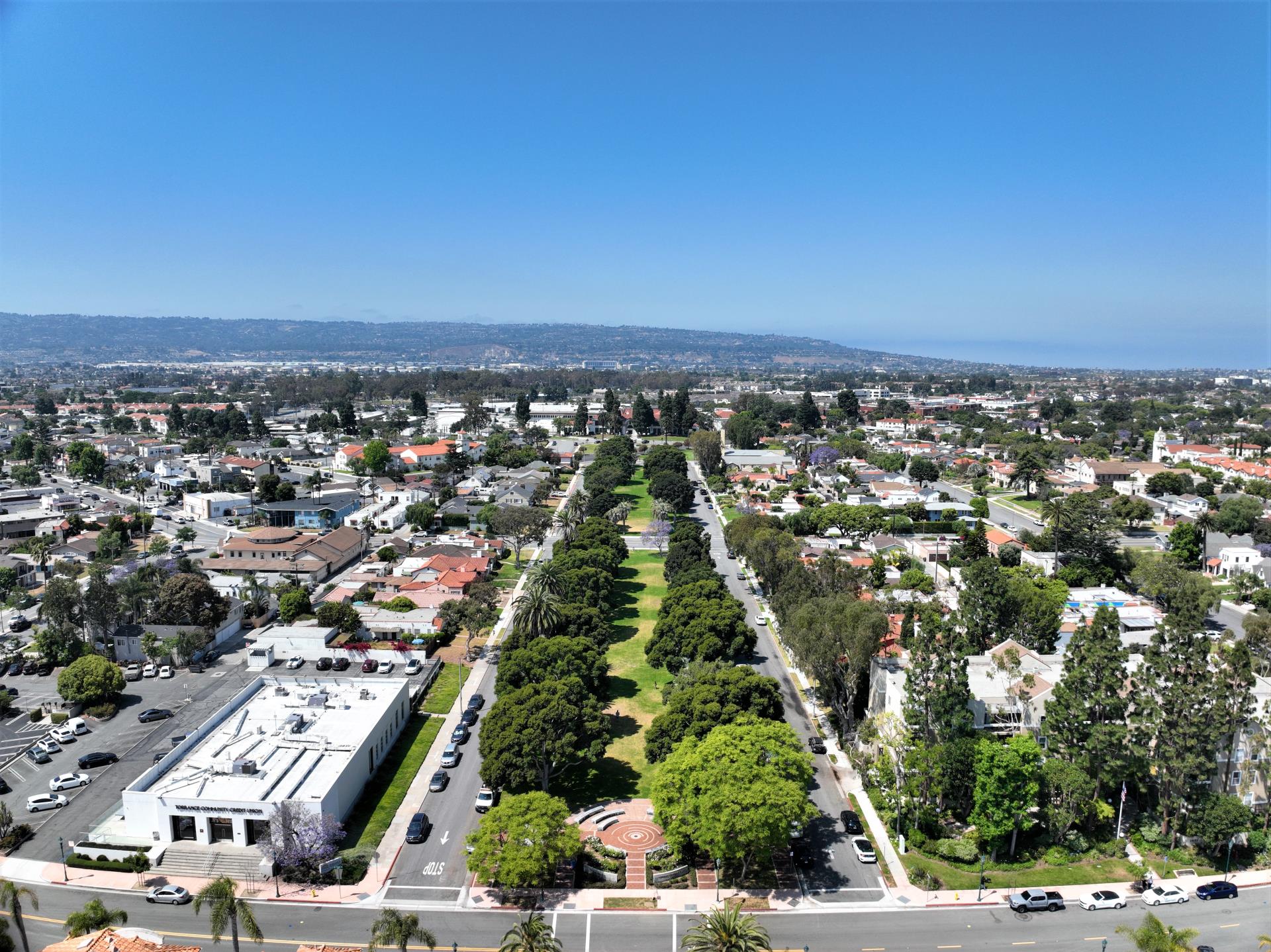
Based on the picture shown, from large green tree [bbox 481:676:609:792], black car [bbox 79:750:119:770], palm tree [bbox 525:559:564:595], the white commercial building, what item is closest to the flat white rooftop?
the white commercial building

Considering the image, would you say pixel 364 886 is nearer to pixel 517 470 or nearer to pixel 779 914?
pixel 779 914

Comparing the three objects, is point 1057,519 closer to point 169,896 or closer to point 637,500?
point 637,500

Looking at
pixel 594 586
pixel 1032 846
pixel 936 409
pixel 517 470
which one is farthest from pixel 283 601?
pixel 936 409

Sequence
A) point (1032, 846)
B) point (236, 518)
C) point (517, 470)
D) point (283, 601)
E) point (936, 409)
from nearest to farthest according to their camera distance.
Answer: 1. point (1032, 846)
2. point (283, 601)
3. point (236, 518)
4. point (517, 470)
5. point (936, 409)

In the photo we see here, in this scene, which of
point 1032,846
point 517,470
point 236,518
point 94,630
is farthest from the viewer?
point 517,470

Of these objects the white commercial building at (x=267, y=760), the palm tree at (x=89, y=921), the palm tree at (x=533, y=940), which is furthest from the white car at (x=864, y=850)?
the palm tree at (x=89, y=921)

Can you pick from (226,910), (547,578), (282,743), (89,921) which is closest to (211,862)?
(282,743)

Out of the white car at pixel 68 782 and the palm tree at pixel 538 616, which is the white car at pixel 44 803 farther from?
the palm tree at pixel 538 616
